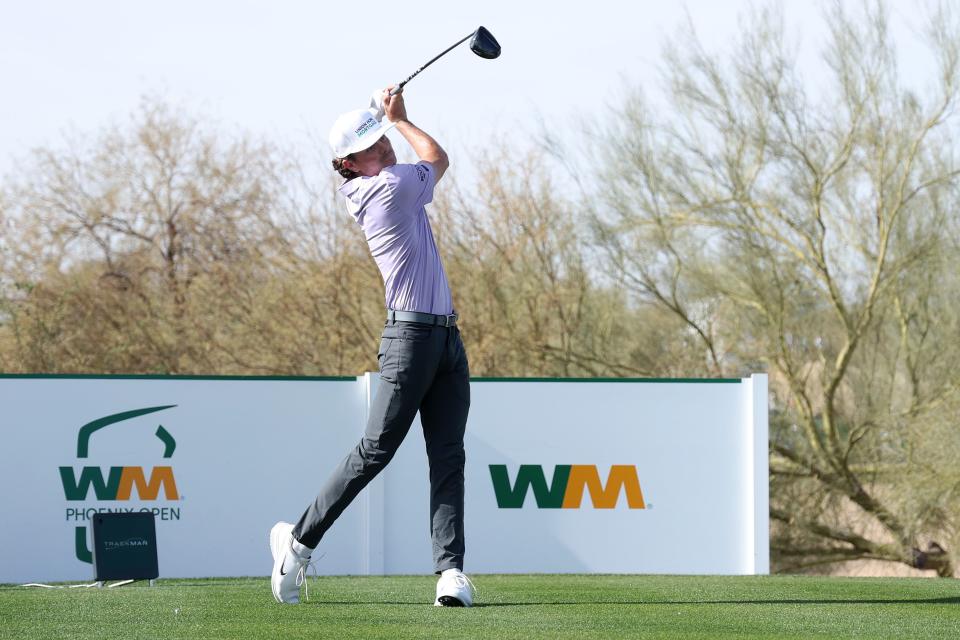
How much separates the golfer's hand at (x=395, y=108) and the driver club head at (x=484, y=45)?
0.54 metres

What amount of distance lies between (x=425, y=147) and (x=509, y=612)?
68.3 inches

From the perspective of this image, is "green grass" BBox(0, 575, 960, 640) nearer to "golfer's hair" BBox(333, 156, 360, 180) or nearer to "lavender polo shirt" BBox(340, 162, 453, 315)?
"lavender polo shirt" BBox(340, 162, 453, 315)

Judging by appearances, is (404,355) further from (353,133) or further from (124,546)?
(124,546)

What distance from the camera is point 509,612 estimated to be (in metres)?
4.51

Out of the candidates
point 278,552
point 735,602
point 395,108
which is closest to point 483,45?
point 395,108

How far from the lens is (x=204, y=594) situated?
16.9ft

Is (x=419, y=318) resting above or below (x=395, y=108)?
below

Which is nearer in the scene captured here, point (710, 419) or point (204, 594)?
point (204, 594)

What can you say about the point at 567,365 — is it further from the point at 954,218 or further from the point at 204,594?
the point at 204,594

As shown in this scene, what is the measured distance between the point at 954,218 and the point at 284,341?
32.4ft

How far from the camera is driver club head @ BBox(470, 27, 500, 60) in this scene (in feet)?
17.3

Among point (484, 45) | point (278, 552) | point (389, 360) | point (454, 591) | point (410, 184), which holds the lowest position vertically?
point (454, 591)

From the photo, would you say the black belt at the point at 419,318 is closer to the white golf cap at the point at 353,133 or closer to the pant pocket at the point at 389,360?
the pant pocket at the point at 389,360

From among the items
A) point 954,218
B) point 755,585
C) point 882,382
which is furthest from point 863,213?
point 755,585
